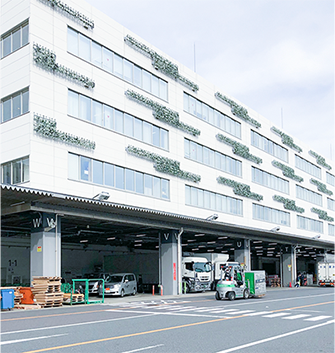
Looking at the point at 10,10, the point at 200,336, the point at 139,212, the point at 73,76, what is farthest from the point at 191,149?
the point at 200,336

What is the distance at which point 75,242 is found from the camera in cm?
4862

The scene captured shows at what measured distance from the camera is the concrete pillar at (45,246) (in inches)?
1037

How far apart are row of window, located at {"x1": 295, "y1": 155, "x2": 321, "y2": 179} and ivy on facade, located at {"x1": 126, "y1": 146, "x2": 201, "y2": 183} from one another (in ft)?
94.5

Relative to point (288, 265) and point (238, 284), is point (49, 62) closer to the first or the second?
point (238, 284)

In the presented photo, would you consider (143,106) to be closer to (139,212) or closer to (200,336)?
(139,212)

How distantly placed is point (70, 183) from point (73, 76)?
21.7 feet

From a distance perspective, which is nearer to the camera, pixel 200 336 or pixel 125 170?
pixel 200 336

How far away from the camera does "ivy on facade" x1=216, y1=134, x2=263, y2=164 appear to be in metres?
46.7

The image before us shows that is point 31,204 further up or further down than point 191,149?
further down

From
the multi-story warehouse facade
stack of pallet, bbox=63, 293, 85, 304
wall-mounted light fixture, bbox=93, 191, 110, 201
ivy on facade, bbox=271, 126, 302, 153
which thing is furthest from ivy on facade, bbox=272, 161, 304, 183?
stack of pallet, bbox=63, 293, 85, 304

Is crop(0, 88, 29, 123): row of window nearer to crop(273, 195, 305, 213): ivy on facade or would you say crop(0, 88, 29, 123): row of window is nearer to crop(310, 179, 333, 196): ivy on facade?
crop(273, 195, 305, 213): ivy on facade

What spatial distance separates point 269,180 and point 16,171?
116 feet

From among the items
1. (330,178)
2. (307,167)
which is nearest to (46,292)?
(307,167)

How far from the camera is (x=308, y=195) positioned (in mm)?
67625
